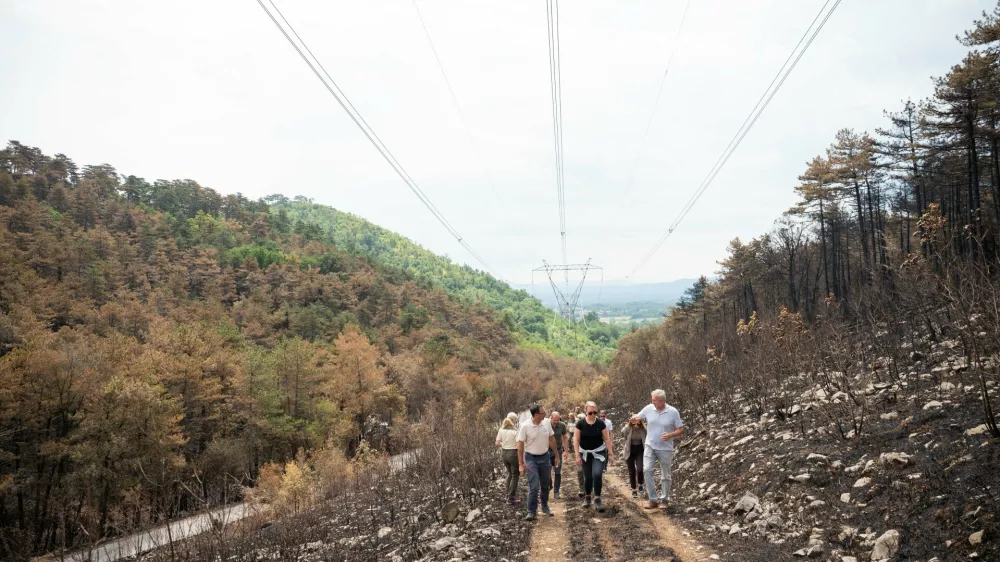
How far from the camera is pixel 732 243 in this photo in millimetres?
69125

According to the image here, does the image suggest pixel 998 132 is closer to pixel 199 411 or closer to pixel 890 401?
→ pixel 890 401

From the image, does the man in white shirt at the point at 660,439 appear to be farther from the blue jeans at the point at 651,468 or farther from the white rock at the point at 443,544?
the white rock at the point at 443,544

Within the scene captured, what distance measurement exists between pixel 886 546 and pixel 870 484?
1.81 metres

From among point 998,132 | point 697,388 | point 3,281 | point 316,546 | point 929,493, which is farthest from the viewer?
point 3,281

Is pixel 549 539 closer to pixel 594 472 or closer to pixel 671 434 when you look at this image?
pixel 594 472

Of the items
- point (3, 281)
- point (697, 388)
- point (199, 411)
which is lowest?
point (199, 411)

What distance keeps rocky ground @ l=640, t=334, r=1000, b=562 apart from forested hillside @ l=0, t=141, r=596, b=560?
7.89m

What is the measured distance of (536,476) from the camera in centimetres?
1023

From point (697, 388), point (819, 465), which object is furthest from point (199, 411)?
point (819, 465)

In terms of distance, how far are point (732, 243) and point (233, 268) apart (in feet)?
343

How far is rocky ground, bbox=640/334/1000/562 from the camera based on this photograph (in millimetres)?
6156

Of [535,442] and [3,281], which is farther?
[3,281]

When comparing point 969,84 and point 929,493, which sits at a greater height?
point 969,84

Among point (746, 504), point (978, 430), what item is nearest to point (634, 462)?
point (746, 504)
